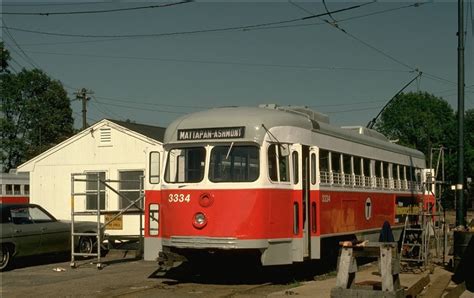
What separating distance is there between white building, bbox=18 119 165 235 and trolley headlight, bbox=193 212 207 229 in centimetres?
935

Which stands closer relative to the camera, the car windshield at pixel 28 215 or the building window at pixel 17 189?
the car windshield at pixel 28 215

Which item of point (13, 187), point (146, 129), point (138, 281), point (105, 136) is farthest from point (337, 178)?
point (13, 187)

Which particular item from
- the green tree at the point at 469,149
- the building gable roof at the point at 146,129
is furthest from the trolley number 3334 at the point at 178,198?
the green tree at the point at 469,149

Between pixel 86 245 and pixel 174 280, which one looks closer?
pixel 174 280

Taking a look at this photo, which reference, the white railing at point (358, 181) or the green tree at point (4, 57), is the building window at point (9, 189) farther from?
the green tree at point (4, 57)

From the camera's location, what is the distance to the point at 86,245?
19.1 m

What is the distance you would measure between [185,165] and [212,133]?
2.55 feet

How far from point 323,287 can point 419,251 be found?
447 cm

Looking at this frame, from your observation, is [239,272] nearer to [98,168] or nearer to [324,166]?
[324,166]

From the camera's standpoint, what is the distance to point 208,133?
43.3 ft

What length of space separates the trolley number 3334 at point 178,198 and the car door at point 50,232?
5.82 metres

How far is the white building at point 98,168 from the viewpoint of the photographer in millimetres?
22359

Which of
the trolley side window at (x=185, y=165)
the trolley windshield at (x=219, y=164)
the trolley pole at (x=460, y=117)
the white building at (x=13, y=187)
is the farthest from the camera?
the white building at (x=13, y=187)

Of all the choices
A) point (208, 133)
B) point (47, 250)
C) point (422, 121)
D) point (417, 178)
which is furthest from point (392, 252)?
point (422, 121)
